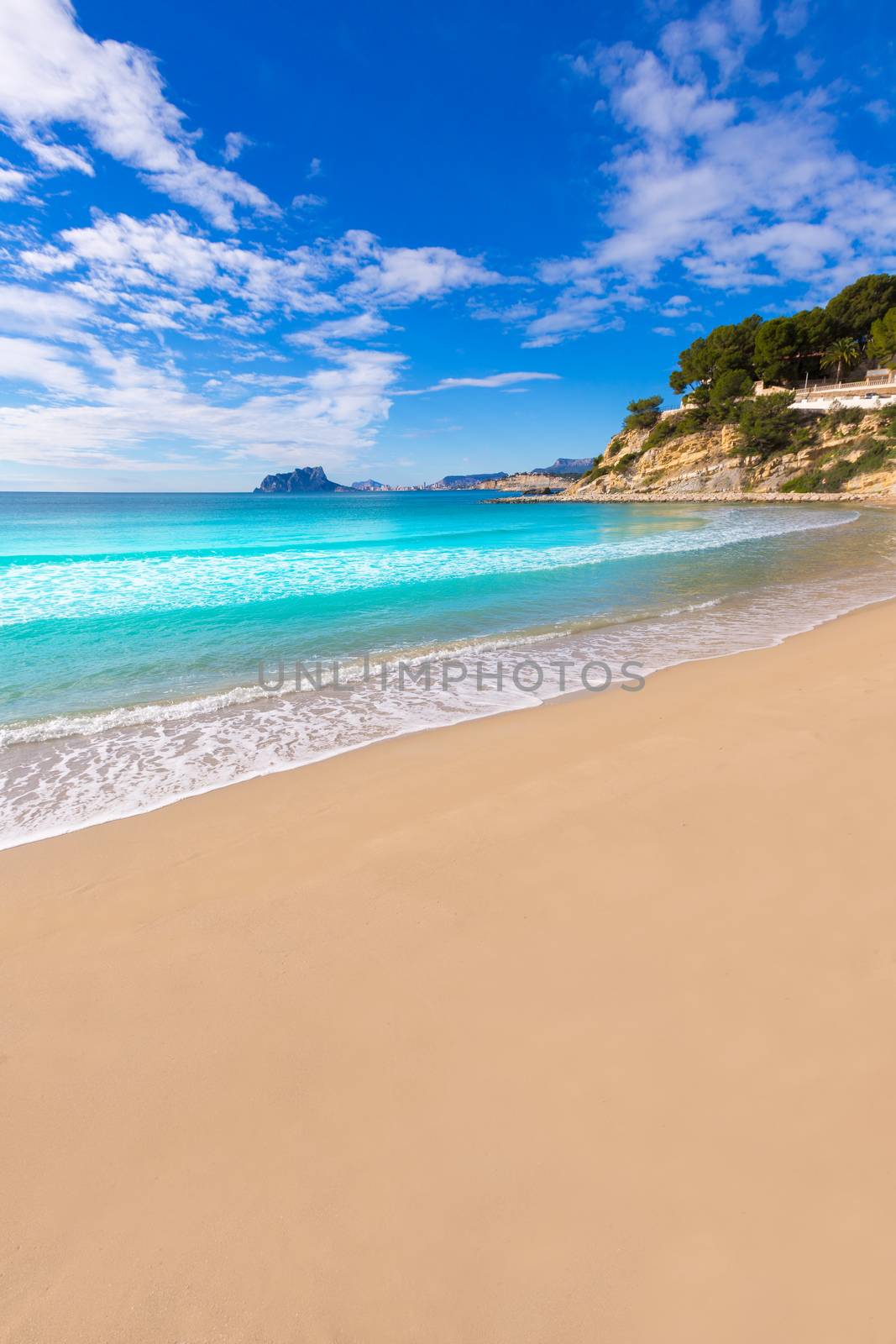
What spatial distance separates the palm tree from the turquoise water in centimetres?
5174

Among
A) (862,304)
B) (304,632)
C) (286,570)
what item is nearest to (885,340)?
(862,304)

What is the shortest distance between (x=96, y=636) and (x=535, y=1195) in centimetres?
1186

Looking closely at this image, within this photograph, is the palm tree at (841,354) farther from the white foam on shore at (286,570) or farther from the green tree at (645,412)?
the white foam on shore at (286,570)

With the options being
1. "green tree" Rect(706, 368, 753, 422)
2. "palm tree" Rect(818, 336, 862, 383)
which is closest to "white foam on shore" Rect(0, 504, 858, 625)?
"green tree" Rect(706, 368, 753, 422)

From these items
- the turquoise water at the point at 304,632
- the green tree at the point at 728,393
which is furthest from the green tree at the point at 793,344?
the turquoise water at the point at 304,632

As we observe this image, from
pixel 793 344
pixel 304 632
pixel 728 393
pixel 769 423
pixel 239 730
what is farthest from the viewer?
pixel 793 344

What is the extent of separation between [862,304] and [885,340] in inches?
377

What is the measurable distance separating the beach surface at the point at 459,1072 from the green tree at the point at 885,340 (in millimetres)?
77594

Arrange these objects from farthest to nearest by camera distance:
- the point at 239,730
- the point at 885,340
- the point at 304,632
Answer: the point at 885,340 < the point at 304,632 < the point at 239,730

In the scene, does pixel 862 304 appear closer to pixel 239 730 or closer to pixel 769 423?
pixel 769 423

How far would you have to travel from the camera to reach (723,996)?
2.79 metres

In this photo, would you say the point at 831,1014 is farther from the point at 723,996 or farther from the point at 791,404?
the point at 791,404

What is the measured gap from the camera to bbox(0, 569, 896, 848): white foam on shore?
5.14 meters

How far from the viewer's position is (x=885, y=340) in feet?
195
